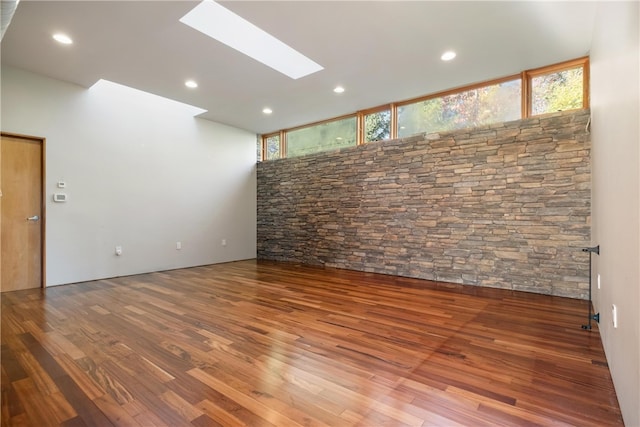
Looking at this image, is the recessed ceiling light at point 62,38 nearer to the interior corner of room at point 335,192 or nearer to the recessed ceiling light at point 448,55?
the interior corner of room at point 335,192

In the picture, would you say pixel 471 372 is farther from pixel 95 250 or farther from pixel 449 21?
pixel 95 250

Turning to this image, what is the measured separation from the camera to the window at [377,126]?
495 centimetres

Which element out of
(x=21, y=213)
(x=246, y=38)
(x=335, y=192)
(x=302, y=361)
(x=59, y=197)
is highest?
(x=246, y=38)

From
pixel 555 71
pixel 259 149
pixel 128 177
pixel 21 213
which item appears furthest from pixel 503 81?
pixel 21 213

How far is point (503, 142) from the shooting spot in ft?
12.5

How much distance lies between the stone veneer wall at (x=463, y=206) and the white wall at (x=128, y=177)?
1.60 metres

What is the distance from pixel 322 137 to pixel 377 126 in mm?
1185

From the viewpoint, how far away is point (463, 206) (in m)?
4.09

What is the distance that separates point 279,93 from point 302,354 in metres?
3.65

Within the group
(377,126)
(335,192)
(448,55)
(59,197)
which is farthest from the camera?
(335,192)

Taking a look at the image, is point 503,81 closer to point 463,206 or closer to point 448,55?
point 448,55

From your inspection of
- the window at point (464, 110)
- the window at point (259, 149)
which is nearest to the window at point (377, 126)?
the window at point (464, 110)

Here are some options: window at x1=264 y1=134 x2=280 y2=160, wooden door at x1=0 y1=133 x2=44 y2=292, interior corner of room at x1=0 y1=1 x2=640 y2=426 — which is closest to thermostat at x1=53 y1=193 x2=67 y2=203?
interior corner of room at x1=0 y1=1 x2=640 y2=426

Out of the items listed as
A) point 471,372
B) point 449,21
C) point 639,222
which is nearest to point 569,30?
point 449,21
